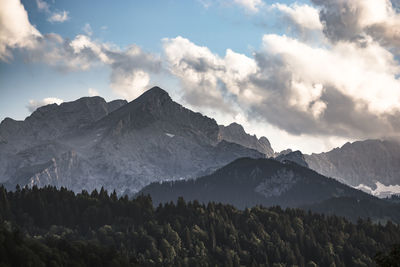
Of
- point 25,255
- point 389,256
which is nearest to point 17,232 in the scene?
point 25,255

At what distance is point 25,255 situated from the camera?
187000mm

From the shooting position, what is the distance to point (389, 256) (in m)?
88.2

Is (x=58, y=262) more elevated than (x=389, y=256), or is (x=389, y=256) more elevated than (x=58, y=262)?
(x=389, y=256)

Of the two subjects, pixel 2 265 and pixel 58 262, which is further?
pixel 58 262

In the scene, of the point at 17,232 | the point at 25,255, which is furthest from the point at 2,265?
the point at 17,232

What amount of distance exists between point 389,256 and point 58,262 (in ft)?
430

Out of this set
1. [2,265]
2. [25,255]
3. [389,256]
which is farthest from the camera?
[25,255]

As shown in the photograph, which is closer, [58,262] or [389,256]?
[389,256]

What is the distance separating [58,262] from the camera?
7638 inches

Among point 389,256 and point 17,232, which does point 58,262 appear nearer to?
point 17,232

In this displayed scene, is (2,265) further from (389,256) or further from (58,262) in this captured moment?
(389,256)

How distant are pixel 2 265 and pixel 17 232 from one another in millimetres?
24592

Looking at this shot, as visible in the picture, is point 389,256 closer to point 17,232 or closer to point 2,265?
point 2,265

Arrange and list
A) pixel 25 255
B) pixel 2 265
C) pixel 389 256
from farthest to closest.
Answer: pixel 25 255 < pixel 2 265 < pixel 389 256
